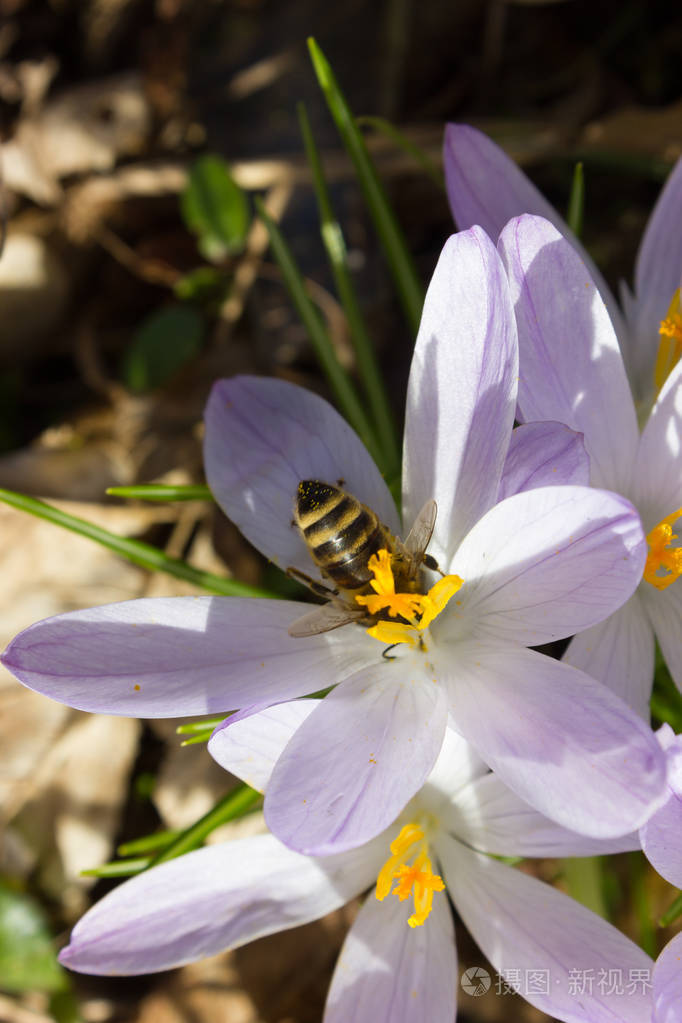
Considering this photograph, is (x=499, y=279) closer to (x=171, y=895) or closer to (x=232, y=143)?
(x=171, y=895)

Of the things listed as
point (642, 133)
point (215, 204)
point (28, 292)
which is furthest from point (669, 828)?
point (28, 292)

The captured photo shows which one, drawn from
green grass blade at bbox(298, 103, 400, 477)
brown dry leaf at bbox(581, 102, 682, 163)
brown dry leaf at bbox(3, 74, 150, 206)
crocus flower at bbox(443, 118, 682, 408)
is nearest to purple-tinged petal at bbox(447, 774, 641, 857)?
green grass blade at bbox(298, 103, 400, 477)

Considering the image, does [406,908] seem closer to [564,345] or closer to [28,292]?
[564,345]

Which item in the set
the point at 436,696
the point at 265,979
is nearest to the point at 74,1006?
the point at 265,979

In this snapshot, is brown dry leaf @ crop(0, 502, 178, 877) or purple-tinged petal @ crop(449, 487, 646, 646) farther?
brown dry leaf @ crop(0, 502, 178, 877)

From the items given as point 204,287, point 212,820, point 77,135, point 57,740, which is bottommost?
point 57,740

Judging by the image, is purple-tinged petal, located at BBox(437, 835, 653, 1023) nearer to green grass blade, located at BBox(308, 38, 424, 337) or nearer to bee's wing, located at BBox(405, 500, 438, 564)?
bee's wing, located at BBox(405, 500, 438, 564)
